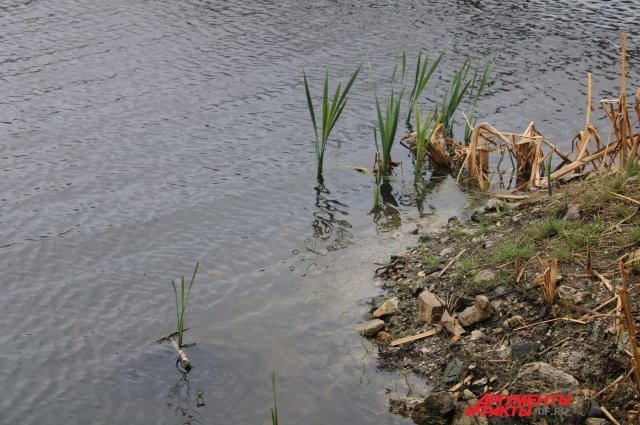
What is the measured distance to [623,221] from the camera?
545 cm

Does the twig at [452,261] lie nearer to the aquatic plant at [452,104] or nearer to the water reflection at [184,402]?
the water reflection at [184,402]

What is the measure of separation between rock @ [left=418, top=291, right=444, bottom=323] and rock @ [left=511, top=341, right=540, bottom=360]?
73cm

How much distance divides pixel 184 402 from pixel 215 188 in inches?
130

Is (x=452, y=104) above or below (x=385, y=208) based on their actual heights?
above

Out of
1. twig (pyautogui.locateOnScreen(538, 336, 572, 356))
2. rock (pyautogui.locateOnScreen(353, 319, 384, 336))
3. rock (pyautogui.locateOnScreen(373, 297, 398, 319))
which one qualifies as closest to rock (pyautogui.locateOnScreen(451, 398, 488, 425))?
twig (pyautogui.locateOnScreen(538, 336, 572, 356))

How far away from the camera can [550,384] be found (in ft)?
14.1

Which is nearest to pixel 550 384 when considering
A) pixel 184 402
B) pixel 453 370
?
pixel 453 370

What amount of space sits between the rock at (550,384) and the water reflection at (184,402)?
1.90 meters

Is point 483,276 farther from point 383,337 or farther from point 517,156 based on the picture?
point 517,156

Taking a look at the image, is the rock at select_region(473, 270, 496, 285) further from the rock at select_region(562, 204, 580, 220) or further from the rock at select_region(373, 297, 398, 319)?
the rock at select_region(562, 204, 580, 220)

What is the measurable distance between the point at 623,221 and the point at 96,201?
186 inches

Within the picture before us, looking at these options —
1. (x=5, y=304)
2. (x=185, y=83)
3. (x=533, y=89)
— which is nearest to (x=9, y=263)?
(x=5, y=304)

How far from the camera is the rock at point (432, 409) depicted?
14.9 feet

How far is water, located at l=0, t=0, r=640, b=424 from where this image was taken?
522cm
